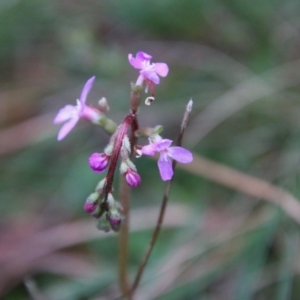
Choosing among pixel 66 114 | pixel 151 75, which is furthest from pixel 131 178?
pixel 66 114

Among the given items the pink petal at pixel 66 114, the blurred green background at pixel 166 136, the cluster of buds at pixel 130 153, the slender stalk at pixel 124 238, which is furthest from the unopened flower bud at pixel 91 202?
the blurred green background at pixel 166 136

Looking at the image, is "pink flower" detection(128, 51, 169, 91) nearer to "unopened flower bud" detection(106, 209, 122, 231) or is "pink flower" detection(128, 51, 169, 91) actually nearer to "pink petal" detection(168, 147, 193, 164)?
"pink petal" detection(168, 147, 193, 164)

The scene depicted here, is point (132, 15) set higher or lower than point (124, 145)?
higher

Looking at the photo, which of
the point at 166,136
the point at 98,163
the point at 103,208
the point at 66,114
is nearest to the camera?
the point at 98,163

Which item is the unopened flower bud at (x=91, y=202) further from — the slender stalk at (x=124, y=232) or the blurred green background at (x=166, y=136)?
the blurred green background at (x=166, y=136)

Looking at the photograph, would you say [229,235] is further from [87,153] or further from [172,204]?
[87,153]

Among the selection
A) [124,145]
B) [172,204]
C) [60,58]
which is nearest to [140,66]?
[124,145]

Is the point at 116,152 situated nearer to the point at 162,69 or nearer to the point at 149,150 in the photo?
the point at 149,150
